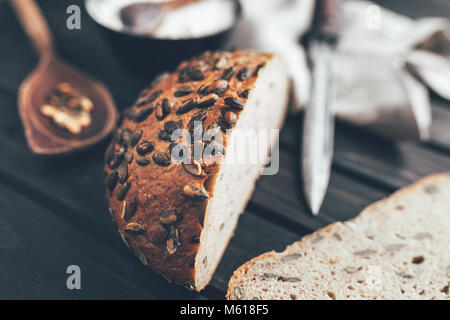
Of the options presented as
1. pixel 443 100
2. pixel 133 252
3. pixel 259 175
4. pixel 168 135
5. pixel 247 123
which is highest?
pixel 168 135

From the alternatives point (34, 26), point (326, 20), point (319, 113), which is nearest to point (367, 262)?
point (319, 113)

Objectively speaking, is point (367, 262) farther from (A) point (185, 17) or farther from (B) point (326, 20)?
(A) point (185, 17)

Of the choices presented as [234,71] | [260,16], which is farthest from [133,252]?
[260,16]

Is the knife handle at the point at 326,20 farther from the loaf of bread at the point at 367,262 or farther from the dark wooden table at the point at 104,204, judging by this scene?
the loaf of bread at the point at 367,262

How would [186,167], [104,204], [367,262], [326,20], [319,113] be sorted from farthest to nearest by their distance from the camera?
1. [326,20]
2. [319,113]
3. [104,204]
4. [367,262]
5. [186,167]

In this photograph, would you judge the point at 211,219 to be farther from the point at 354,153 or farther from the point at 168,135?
the point at 354,153

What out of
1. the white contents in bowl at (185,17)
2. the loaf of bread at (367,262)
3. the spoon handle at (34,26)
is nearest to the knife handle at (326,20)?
the white contents in bowl at (185,17)
